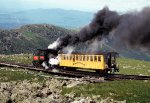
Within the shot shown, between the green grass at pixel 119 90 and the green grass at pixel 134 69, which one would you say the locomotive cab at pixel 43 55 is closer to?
the green grass at pixel 134 69

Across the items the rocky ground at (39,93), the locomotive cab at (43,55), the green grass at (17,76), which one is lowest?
the rocky ground at (39,93)

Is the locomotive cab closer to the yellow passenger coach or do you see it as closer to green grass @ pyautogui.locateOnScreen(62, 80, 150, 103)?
the yellow passenger coach

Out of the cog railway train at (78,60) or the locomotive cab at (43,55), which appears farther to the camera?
the locomotive cab at (43,55)

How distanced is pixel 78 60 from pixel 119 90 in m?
24.5

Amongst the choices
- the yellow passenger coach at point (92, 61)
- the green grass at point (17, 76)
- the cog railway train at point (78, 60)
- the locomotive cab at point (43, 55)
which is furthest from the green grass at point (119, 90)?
the locomotive cab at point (43, 55)

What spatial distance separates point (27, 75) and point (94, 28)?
1459 centimetres

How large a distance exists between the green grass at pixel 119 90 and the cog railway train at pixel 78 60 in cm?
→ 1552

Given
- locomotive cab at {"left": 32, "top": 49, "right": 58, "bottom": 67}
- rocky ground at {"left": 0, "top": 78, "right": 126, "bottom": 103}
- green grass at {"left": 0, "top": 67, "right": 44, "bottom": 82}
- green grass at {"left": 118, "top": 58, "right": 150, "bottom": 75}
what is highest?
locomotive cab at {"left": 32, "top": 49, "right": 58, "bottom": 67}

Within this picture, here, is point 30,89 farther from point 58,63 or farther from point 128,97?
point 58,63

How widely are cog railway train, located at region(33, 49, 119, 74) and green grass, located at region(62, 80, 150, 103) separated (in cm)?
1552

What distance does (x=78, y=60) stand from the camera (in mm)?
61438

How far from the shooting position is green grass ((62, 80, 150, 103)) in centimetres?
3497

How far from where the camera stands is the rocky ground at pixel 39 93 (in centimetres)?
3706

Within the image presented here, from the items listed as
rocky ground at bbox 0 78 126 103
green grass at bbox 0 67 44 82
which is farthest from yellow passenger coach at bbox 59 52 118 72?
rocky ground at bbox 0 78 126 103
